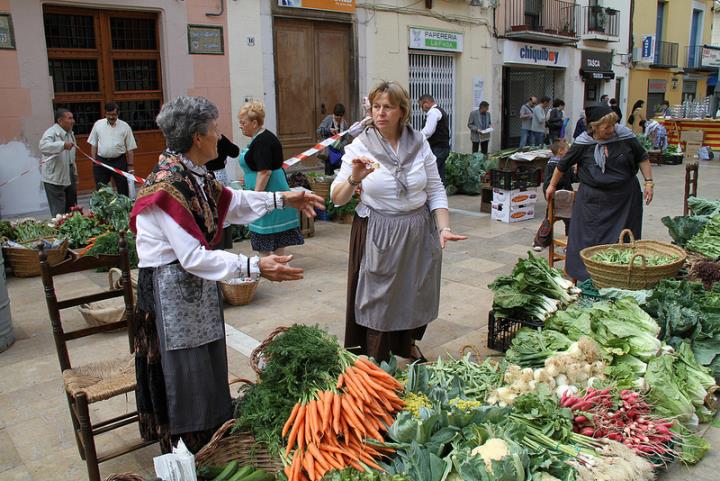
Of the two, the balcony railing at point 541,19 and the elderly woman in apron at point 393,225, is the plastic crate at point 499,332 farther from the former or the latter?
the balcony railing at point 541,19

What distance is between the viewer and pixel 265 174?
597 centimetres

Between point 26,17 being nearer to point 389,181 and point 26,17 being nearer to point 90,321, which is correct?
point 90,321

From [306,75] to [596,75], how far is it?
1371 cm

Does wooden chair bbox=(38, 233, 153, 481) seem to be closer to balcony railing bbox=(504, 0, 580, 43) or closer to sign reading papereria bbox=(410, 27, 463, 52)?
sign reading papereria bbox=(410, 27, 463, 52)

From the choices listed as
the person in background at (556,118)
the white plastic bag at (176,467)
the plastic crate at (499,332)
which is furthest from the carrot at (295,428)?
the person in background at (556,118)

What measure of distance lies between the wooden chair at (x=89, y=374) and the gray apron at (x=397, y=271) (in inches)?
54.2

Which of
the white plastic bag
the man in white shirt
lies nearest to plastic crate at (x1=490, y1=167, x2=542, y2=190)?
the man in white shirt

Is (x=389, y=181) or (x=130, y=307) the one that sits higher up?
(x=389, y=181)

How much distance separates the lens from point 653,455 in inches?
118

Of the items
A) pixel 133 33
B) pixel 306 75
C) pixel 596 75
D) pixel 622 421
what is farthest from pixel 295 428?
pixel 596 75

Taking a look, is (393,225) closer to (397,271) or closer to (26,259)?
(397,271)

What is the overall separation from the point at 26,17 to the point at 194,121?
316 inches

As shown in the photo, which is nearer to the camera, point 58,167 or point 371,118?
point 371,118

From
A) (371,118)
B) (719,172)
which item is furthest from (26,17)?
(719,172)
